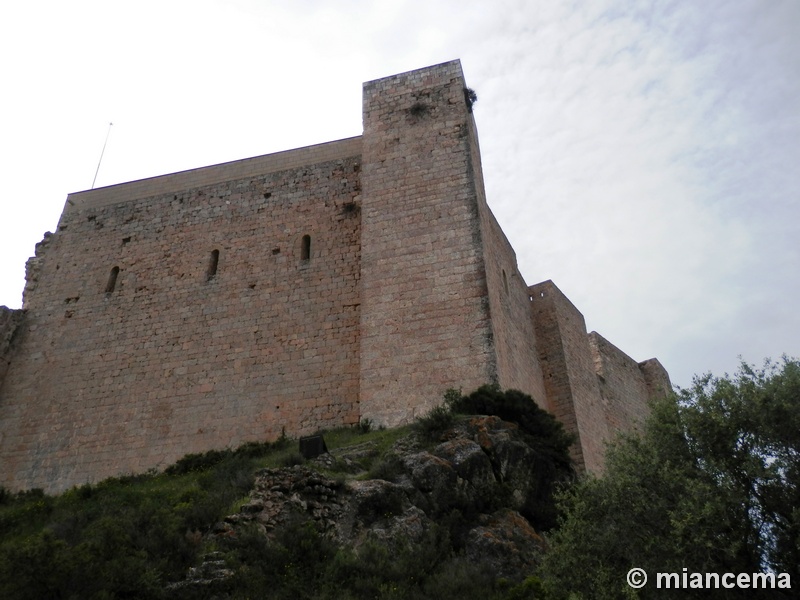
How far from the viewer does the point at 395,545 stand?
9.88m

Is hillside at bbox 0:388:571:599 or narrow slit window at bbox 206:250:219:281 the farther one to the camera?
narrow slit window at bbox 206:250:219:281

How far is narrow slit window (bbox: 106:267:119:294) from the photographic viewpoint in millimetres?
19062

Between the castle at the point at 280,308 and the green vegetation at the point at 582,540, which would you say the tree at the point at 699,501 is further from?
the castle at the point at 280,308

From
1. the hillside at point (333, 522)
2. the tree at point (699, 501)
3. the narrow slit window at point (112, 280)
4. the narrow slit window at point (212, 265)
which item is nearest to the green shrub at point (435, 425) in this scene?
the hillside at point (333, 522)

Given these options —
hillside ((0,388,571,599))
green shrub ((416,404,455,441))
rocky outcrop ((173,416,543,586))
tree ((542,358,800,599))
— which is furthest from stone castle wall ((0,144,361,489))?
tree ((542,358,800,599))

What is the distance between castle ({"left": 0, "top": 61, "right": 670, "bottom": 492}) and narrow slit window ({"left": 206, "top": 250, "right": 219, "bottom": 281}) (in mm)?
43

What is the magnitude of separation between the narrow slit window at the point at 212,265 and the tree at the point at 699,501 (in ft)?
37.7

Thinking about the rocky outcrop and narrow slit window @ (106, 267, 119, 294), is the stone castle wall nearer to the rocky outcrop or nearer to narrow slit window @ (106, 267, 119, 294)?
narrow slit window @ (106, 267, 119, 294)

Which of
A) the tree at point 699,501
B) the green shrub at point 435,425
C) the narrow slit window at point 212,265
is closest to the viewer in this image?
the tree at point 699,501

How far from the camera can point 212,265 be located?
18.6m

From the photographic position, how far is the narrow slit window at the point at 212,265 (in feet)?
60.4

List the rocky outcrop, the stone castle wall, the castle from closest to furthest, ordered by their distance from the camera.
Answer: the rocky outcrop
the castle
the stone castle wall

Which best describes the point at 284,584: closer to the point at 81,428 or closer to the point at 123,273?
the point at 81,428

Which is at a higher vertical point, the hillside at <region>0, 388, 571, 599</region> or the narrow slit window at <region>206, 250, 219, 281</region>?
the narrow slit window at <region>206, 250, 219, 281</region>
